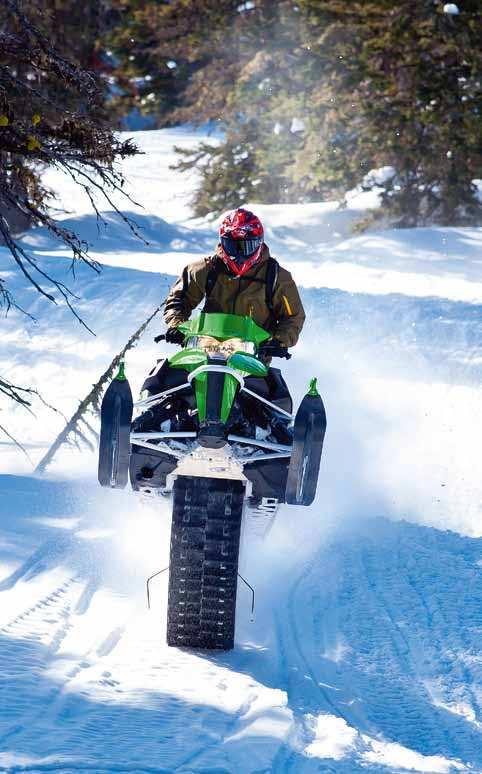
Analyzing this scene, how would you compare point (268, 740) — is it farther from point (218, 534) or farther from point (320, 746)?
point (218, 534)

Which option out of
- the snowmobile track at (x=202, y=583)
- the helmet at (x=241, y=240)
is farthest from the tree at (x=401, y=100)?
the snowmobile track at (x=202, y=583)

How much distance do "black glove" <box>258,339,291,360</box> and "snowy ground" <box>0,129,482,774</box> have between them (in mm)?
1231

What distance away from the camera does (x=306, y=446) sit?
6.60 meters

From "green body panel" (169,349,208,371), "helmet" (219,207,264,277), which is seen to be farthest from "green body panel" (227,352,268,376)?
"helmet" (219,207,264,277)

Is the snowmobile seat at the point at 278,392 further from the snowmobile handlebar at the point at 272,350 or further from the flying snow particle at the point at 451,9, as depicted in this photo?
the flying snow particle at the point at 451,9

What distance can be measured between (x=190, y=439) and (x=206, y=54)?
2424 centimetres

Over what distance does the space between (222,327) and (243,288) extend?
1.25 metres

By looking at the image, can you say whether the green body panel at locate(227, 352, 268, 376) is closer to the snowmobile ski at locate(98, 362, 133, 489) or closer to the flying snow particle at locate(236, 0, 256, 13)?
the snowmobile ski at locate(98, 362, 133, 489)

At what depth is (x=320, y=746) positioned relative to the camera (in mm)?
4844

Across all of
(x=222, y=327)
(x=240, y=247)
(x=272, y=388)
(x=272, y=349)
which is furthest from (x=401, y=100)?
(x=222, y=327)

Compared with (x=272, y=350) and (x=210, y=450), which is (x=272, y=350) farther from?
(x=210, y=450)

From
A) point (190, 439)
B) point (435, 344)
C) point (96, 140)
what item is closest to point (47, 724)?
point (190, 439)

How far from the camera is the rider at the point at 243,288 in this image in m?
7.89

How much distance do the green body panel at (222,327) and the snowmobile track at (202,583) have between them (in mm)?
1353
